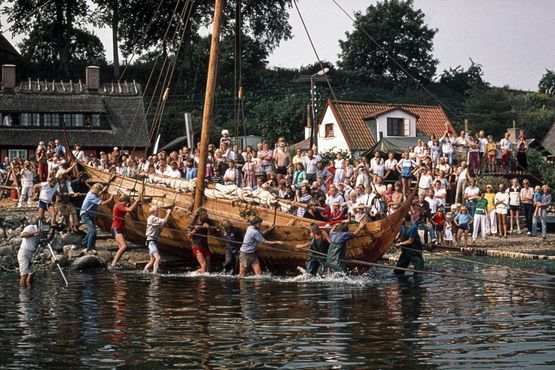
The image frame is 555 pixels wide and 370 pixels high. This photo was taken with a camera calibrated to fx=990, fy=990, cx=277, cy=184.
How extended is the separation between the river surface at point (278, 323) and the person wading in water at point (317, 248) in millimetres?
465

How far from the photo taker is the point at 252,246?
2611 cm

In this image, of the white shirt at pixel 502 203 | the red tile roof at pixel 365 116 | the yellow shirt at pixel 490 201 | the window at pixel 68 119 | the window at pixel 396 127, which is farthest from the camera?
the window at pixel 396 127

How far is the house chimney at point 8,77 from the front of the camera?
62.3 metres

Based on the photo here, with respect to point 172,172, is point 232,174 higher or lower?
lower

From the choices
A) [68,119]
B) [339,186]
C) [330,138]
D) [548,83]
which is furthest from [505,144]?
[548,83]

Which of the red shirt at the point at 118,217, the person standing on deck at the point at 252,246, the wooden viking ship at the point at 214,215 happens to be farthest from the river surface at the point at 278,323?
the red shirt at the point at 118,217

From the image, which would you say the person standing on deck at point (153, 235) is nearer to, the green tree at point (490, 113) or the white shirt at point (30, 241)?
the white shirt at point (30, 241)

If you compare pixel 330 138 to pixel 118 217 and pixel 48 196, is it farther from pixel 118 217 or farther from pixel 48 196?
pixel 118 217

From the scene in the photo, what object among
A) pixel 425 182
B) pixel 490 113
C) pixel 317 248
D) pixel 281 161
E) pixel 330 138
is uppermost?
pixel 490 113

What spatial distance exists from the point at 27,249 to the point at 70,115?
39.1 metres

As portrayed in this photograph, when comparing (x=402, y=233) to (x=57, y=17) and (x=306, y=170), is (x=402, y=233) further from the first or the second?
(x=57, y=17)

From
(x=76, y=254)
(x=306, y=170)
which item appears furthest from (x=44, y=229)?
(x=306, y=170)

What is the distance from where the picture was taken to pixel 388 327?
682 inches

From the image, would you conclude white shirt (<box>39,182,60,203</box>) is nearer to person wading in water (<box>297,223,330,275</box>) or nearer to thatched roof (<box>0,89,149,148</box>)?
person wading in water (<box>297,223,330,275</box>)
